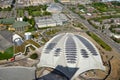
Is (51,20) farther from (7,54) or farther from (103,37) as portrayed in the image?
(7,54)

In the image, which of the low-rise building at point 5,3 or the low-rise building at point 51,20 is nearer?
the low-rise building at point 51,20

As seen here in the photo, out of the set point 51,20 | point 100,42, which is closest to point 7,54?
point 100,42

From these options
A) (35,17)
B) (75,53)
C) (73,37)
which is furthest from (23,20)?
(75,53)

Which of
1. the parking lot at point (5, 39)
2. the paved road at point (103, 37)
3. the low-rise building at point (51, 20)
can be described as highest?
the low-rise building at point (51, 20)

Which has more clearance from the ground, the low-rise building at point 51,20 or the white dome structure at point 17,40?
the low-rise building at point 51,20

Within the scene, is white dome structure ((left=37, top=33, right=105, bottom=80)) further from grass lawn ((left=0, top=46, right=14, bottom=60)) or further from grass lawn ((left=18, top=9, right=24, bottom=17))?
grass lawn ((left=18, top=9, right=24, bottom=17))

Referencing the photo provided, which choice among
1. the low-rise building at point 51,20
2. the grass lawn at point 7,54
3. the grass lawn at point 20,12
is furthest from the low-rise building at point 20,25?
A: the grass lawn at point 7,54

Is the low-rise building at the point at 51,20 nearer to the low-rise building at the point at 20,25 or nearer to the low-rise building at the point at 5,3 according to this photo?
the low-rise building at the point at 20,25

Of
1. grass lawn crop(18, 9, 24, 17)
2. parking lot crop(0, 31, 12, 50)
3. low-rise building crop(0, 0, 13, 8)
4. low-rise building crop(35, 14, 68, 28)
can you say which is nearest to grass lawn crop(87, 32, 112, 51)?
low-rise building crop(35, 14, 68, 28)

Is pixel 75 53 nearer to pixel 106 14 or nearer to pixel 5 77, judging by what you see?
pixel 5 77
